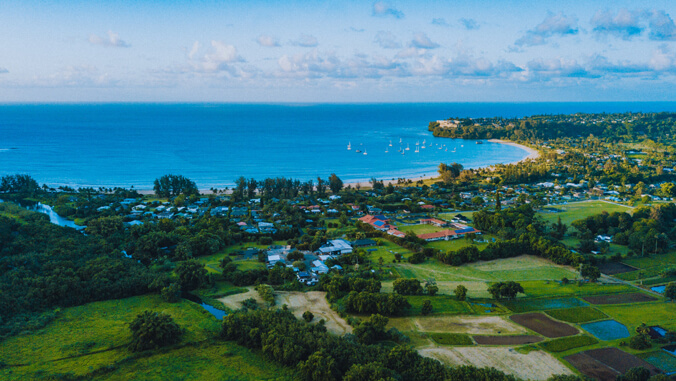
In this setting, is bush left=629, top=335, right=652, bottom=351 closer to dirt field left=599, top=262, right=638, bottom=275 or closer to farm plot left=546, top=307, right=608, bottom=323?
farm plot left=546, top=307, right=608, bottom=323

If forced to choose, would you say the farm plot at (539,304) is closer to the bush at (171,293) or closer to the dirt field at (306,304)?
the dirt field at (306,304)

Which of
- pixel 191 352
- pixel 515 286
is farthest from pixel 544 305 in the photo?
pixel 191 352

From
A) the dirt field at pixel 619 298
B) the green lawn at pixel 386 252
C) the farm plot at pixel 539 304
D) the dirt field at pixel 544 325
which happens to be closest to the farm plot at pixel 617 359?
the dirt field at pixel 544 325

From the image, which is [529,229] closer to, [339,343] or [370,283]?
[370,283]

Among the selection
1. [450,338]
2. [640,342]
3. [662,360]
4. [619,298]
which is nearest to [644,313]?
[619,298]

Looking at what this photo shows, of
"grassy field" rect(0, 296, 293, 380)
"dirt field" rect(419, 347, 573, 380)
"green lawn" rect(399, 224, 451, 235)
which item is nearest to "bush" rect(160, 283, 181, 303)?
"grassy field" rect(0, 296, 293, 380)
